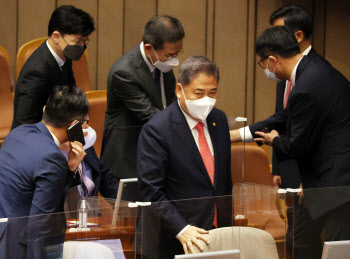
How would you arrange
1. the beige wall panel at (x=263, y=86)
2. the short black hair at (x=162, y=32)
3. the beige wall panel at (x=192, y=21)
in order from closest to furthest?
1. the short black hair at (x=162, y=32)
2. the beige wall panel at (x=192, y=21)
3. the beige wall panel at (x=263, y=86)

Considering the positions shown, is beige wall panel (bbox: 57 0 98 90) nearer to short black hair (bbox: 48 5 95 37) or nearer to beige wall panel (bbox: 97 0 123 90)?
beige wall panel (bbox: 97 0 123 90)

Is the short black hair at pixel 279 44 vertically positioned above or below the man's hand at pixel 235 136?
above

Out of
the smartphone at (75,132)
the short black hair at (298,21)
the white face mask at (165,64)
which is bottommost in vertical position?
the smartphone at (75,132)

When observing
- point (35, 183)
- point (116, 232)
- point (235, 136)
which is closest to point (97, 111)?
point (235, 136)

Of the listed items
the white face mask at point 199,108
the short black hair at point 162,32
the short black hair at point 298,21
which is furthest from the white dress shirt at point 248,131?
the short black hair at point 162,32

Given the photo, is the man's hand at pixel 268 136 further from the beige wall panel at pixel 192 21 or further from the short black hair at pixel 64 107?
the beige wall panel at pixel 192 21

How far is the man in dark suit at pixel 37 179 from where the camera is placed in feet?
7.93

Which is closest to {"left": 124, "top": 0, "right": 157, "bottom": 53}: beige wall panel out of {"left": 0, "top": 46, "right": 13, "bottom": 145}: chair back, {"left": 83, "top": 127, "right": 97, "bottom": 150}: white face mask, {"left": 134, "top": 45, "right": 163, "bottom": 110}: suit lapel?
{"left": 0, "top": 46, "right": 13, "bottom": 145}: chair back

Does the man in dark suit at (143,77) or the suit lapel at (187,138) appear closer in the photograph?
the suit lapel at (187,138)

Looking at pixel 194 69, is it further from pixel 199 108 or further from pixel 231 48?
pixel 231 48

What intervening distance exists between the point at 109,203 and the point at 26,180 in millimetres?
319

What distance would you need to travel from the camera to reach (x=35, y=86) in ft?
11.2

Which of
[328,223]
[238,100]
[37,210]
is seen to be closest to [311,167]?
[328,223]

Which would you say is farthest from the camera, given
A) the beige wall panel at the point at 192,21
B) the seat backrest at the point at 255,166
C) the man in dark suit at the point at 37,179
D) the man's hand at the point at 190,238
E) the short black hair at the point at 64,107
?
the beige wall panel at the point at 192,21
